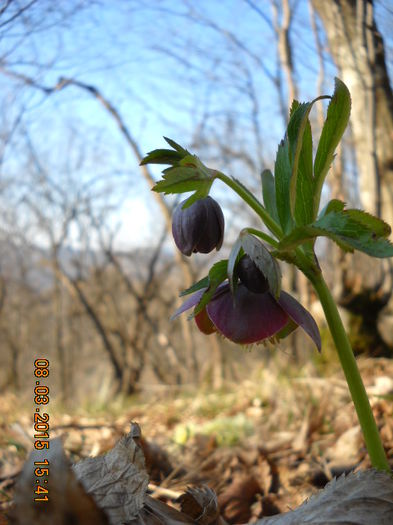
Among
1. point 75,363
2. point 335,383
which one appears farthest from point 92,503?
point 75,363

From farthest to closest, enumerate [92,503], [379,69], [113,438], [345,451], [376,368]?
[376,368], [379,69], [113,438], [345,451], [92,503]

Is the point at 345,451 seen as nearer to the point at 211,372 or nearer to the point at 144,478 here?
the point at 144,478

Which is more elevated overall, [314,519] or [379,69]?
[379,69]

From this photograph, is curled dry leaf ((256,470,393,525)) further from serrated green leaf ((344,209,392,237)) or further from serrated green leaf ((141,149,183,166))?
serrated green leaf ((141,149,183,166))

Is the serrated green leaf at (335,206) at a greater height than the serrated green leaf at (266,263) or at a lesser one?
greater


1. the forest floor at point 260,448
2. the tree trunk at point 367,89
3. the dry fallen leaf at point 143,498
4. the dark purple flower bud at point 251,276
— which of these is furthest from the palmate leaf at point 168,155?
the tree trunk at point 367,89

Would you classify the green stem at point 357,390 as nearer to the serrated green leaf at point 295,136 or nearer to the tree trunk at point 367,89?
the serrated green leaf at point 295,136

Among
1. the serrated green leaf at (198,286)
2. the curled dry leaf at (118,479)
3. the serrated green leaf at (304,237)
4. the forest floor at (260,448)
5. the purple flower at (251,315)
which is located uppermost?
the serrated green leaf at (304,237)

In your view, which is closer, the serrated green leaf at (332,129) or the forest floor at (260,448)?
the serrated green leaf at (332,129)
